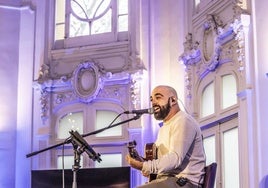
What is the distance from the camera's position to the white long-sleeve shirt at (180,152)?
3857 mm

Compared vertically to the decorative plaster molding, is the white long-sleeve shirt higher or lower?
lower

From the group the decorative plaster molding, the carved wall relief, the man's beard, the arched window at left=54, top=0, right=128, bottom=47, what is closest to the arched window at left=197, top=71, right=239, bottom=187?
the carved wall relief

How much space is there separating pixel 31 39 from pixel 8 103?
1182 mm

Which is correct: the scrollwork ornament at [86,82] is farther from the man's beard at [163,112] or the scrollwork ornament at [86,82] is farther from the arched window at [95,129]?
the man's beard at [163,112]

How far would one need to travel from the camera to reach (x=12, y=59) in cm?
1051

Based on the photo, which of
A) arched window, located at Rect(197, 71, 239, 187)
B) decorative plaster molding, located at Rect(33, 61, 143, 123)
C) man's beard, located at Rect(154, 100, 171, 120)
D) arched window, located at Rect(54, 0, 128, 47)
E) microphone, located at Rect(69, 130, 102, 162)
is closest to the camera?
man's beard, located at Rect(154, 100, 171, 120)

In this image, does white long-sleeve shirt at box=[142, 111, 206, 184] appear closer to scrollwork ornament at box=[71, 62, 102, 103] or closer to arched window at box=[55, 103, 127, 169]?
arched window at box=[55, 103, 127, 169]

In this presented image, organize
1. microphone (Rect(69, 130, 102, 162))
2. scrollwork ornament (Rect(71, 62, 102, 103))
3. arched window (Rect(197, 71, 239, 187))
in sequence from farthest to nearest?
1. scrollwork ornament (Rect(71, 62, 102, 103))
2. arched window (Rect(197, 71, 239, 187))
3. microphone (Rect(69, 130, 102, 162))

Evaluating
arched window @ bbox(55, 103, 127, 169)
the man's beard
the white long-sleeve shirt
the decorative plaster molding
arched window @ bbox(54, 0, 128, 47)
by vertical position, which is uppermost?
arched window @ bbox(54, 0, 128, 47)

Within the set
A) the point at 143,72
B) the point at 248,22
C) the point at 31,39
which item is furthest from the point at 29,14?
the point at 248,22

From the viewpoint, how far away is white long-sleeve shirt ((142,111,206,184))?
12.7 feet

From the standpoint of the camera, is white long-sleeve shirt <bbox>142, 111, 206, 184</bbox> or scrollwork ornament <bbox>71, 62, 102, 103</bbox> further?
scrollwork ornament <bbox>71, 62, 102, 103</bbox>

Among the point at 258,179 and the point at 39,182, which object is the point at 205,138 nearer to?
the point at 258,179

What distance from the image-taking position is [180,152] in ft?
12.7
